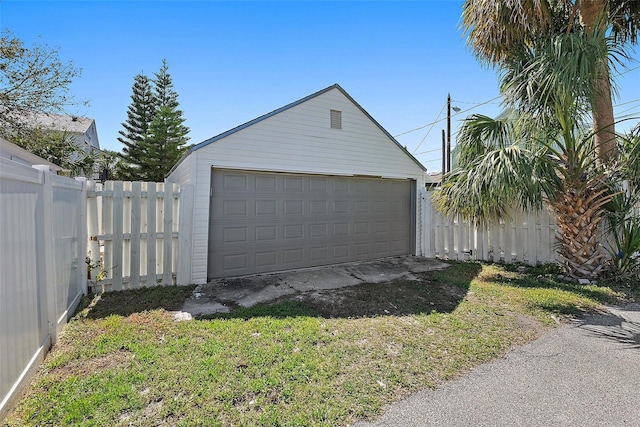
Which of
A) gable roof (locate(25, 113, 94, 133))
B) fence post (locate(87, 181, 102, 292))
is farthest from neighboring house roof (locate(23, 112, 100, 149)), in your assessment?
fence post (locate(87, 181, 102, 292))

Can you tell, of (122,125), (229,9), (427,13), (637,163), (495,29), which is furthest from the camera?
(122,125)

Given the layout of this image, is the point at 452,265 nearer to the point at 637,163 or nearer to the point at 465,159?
the point at 465,159

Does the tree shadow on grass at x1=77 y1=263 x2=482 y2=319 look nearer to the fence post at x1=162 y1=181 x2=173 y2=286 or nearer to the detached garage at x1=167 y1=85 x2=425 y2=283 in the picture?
the fence post at x1=162 y1=181 x2=173 y2=286

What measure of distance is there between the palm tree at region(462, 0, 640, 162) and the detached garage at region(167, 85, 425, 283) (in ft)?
9.32

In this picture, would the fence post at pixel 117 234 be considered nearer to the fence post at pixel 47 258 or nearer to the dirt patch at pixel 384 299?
the fence post at pixel 47 258

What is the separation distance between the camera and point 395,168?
812 centimetres

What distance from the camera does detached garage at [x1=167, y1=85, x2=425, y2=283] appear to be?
19.2 feet

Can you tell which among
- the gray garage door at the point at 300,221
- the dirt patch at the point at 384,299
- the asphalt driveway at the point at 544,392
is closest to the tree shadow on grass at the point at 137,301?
the gray garage door at the point at 300,221

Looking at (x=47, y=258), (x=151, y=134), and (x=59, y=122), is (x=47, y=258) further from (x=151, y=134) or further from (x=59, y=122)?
(x=151, y=134)

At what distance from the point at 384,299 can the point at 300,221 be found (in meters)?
2.74

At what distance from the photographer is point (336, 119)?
7191 millimetres

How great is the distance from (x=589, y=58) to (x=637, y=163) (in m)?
1.90

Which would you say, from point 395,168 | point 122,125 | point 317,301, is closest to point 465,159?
point 395,168

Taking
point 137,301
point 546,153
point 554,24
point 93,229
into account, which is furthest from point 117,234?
point 554,24
